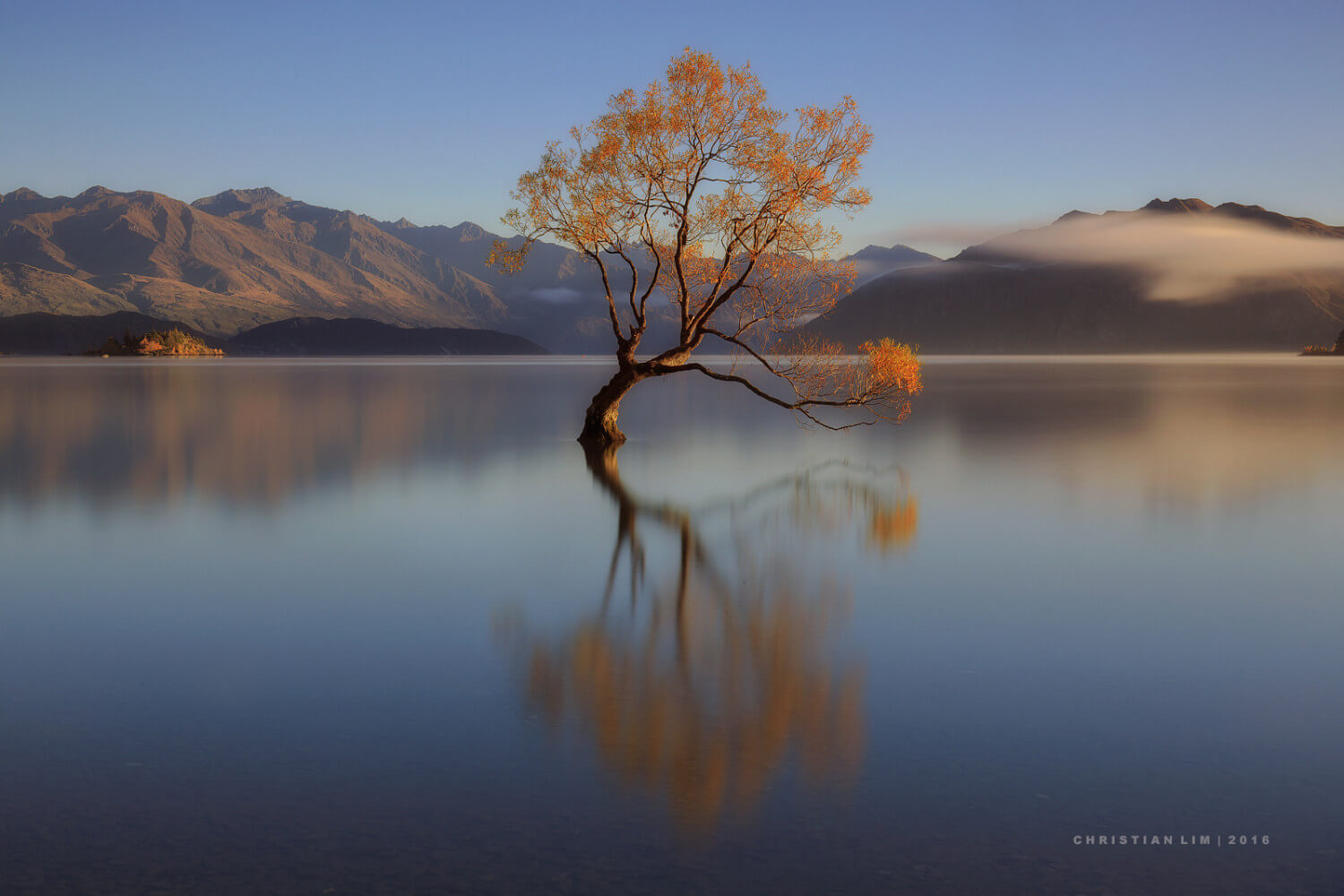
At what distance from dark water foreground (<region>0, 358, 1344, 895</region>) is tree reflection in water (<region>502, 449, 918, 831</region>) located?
46 mm

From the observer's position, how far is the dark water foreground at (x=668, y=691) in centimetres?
529

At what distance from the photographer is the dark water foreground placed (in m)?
5.29

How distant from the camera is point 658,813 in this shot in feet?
18.6

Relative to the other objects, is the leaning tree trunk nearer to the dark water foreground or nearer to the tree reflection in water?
the dark water foreground

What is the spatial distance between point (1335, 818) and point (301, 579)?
10242mm

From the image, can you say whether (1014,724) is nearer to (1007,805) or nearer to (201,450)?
(1007,805)

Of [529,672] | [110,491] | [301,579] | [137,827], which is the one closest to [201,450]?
[110,491]

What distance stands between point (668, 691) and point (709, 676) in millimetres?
502

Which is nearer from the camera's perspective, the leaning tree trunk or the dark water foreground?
the dark water foreground

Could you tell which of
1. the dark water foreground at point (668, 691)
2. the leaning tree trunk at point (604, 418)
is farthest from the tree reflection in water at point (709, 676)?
the leaning tree trunk at point (604, 418)

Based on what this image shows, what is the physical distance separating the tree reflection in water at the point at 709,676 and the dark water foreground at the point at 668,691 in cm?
5

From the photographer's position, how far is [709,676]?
8.10 meters

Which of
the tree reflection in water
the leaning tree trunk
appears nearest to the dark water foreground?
the tree reflection in water

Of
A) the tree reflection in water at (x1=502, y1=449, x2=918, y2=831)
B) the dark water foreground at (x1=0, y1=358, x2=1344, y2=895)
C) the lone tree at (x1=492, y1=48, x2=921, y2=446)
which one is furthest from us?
the lone tree at (x1=492, y1=48, x2=921, y2=446)
